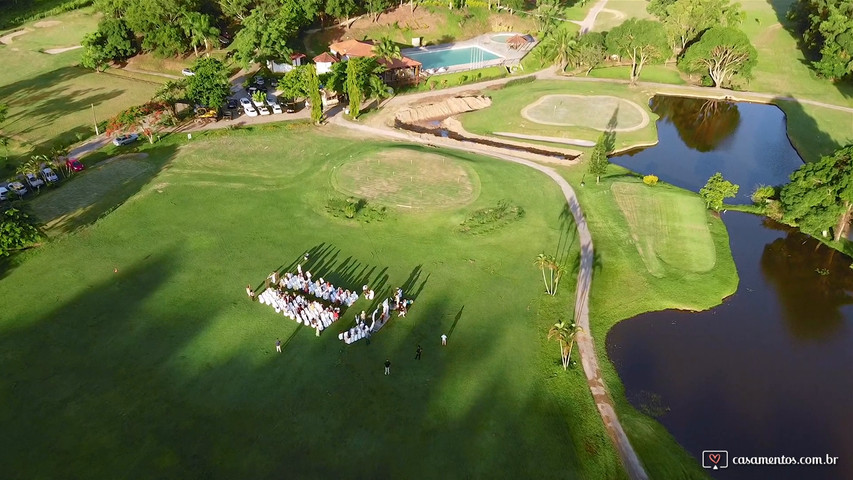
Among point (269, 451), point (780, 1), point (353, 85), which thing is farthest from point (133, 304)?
point (780, 1)

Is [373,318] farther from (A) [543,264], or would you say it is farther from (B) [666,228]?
(B) [666,228]

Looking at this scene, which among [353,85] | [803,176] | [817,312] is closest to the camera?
[817,312]

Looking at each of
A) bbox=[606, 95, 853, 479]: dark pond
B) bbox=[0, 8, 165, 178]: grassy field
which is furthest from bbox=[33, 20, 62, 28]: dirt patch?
bbox=[606, 95, 853, 479]: dark pond

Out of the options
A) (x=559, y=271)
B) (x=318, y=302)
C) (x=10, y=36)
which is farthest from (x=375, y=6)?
(x=318, y=302)

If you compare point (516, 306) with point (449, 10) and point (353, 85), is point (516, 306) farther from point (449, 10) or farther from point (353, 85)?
point (449, 10)

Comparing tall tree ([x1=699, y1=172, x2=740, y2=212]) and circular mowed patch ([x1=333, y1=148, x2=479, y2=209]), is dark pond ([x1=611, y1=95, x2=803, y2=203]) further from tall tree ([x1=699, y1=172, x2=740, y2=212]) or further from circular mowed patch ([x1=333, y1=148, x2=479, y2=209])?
circular mowed patch ([x1=333, y1=148, x2=479, y2=209])
